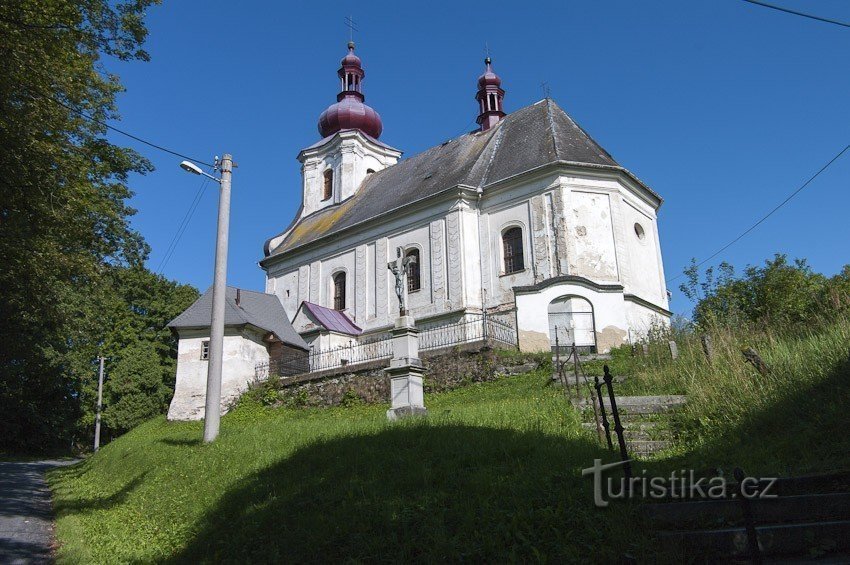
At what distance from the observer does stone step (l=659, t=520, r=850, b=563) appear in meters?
4.50

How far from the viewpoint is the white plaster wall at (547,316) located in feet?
65.4

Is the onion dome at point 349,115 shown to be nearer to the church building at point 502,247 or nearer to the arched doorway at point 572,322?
the church building at point 502,247

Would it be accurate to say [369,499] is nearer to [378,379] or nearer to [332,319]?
[378,379]

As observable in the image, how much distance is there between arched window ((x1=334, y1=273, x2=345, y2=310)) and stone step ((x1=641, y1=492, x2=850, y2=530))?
24.5 m

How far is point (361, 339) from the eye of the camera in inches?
1062

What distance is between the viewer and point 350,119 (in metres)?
36.6

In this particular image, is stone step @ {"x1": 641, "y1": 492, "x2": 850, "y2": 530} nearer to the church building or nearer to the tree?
the tree

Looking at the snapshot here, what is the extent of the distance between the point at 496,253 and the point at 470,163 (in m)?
5.19

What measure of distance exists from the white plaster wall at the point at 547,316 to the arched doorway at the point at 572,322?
0.52 ft

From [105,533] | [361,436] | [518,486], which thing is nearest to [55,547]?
[105,533]

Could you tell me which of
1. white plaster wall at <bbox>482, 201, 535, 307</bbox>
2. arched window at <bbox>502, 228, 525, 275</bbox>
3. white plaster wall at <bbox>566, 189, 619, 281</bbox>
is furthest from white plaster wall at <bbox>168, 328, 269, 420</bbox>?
white plaster wall at <bbox>566, 189, 619, 281</bbox>

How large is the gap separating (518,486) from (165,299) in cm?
3584

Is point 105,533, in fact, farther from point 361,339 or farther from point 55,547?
point 361,339

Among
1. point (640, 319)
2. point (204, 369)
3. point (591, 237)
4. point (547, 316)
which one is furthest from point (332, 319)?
point (640, 319)
